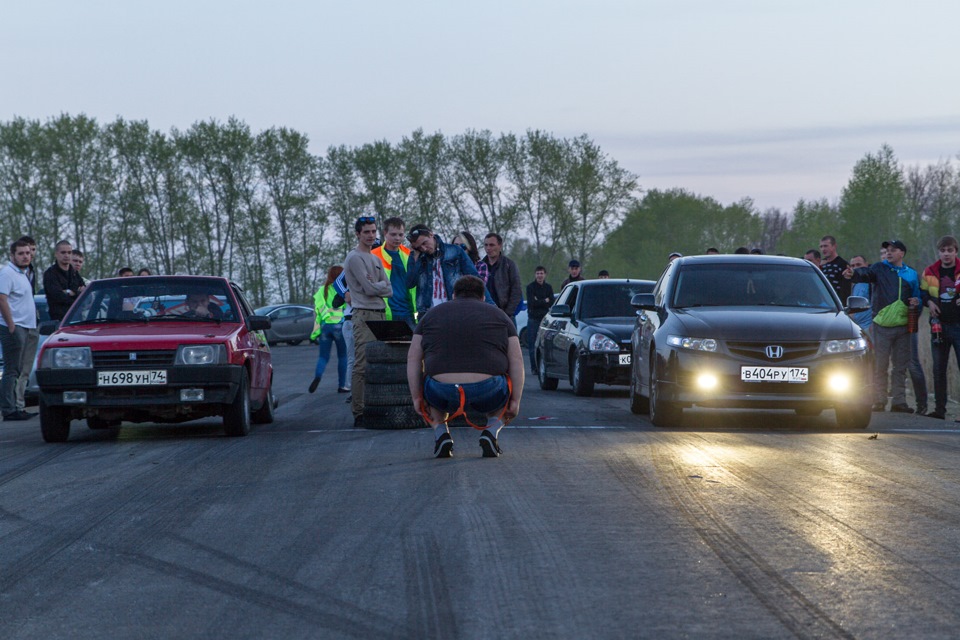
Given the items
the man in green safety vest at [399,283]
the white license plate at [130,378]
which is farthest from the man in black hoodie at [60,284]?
the white license plate at [130,378]

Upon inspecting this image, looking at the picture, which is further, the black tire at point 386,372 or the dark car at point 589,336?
the dark car at point 589,336

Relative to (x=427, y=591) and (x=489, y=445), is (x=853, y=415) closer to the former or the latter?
(x=489, y=445)

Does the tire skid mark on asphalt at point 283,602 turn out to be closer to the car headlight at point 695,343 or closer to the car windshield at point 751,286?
the car headlight at point 695,343

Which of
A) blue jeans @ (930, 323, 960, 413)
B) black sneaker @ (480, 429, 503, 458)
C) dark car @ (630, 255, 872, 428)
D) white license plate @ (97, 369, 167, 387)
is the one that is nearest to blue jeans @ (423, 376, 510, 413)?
black sneaker @ (480, 429, 503, 458)

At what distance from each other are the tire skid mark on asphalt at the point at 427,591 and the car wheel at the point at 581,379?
11.5 m

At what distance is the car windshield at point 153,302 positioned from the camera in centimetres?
1327

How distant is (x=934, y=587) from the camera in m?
5.58

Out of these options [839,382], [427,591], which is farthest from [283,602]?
[839,382]

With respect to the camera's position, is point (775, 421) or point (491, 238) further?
point (491, 238)

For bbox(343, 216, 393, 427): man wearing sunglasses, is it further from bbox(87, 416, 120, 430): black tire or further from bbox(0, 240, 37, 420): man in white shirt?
bbox(0, 240, 37, 420): man in white shirt

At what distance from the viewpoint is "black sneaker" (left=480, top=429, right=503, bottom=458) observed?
10.3 metres

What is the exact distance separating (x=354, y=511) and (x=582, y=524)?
4.52 feet

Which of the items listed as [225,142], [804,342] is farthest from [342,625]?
[225,142]

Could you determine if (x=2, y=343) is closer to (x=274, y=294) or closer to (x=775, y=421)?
(x=775, y=421)
